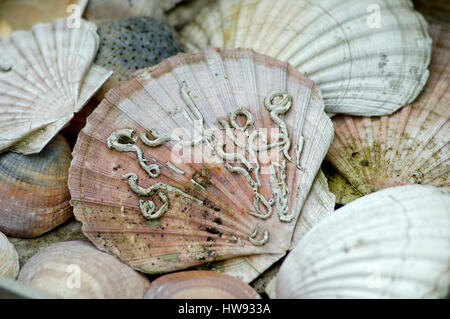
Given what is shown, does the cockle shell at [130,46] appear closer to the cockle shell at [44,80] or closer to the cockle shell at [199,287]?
the cockle shell at [44,80]

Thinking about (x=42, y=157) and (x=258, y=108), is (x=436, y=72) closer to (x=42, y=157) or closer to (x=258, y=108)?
(x=258, y=108)

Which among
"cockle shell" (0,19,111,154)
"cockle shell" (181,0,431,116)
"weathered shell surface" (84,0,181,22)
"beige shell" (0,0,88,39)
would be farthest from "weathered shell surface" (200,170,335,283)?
"beige shell" (0,0,88,39)

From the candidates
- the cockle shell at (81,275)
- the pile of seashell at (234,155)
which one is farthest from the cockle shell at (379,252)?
the cockle shell at (81,275)

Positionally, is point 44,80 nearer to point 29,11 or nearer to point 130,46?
point 130,46

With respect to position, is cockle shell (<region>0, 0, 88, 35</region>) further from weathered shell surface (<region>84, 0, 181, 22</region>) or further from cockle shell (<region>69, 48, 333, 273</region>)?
cockle shell (<region>69, 48, 333, 273</region>)

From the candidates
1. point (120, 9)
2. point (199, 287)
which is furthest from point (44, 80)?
point (199, 287)
